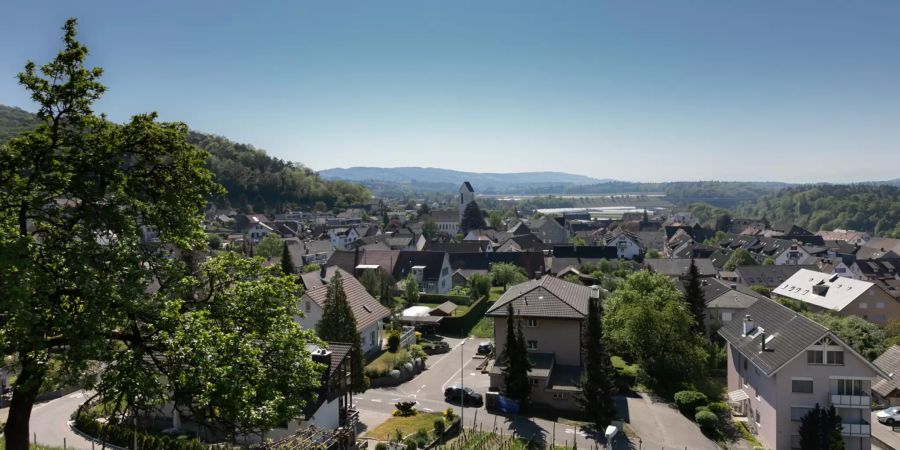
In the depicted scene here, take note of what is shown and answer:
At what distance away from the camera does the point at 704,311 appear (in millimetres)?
45969

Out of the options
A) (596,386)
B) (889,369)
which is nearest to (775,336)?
(596,386)

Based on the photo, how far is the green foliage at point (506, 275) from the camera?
65625 millimetres

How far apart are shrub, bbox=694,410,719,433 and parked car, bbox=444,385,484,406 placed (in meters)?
11.1

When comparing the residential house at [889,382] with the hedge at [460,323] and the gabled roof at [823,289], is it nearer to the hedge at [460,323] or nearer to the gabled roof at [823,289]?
the gabled roof at [823,289]

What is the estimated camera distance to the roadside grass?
1000 inches

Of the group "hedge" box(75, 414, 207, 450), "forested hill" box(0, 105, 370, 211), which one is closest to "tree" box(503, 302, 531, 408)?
"hedge" box(75, 414, 207, 450)

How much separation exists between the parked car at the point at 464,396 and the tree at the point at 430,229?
81.1m

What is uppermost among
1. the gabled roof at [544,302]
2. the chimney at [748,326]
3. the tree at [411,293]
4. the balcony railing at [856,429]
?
the gabled roof at [544,302]

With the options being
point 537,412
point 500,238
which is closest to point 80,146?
point 537,412

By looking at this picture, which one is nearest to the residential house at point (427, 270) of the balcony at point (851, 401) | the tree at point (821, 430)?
the tree at point (821, 430)

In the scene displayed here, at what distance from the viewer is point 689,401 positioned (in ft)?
100

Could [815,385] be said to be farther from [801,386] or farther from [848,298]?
[848,298]

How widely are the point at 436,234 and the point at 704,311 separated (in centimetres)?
7673

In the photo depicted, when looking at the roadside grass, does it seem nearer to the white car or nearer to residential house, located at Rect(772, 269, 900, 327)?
the white car
